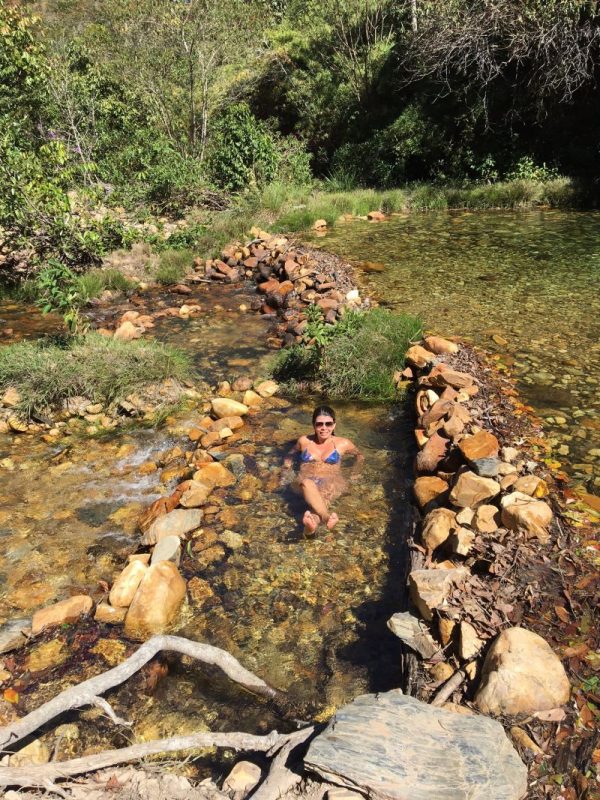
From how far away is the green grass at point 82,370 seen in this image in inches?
209

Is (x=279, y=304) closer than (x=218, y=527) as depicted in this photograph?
No

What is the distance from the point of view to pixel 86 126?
12.2 meters

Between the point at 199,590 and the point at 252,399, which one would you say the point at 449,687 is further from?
the point at 252,399

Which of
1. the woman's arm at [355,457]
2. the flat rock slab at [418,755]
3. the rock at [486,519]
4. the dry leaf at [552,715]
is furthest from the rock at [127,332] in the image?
the dry leaf at [552,715]

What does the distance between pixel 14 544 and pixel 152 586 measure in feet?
4.07

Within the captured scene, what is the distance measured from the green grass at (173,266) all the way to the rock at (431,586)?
7559mm

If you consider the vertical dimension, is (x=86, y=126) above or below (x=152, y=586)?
above

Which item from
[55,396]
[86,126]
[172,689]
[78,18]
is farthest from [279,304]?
[78,18]

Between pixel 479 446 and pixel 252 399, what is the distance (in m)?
2.40

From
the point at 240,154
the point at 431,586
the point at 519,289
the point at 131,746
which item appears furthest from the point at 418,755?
the point at 240,154

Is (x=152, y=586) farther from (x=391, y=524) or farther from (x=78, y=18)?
(x=78, y=18)

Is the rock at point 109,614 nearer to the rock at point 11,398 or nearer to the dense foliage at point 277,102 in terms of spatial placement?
the rock at point 11,398

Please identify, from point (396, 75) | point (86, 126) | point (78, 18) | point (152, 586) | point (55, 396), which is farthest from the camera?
point (78, 18)

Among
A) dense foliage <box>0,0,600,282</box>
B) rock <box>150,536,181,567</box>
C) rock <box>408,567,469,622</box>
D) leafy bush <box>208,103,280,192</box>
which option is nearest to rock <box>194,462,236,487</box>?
rock <box>150,536,181,567</box>
